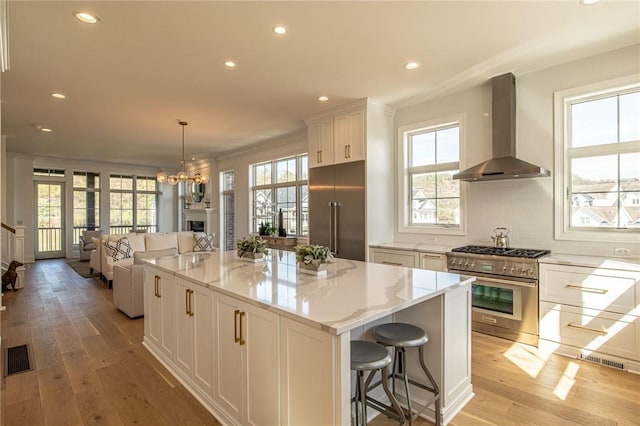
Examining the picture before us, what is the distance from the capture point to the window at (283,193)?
643 cm

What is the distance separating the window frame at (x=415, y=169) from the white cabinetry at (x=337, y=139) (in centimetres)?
66

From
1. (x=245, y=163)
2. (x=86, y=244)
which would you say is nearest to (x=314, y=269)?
(x=245, y=163)

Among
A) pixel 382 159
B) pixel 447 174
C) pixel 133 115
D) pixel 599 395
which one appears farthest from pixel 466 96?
pixel 133 115

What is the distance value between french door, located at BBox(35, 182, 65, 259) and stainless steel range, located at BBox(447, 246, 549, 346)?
10.3 m

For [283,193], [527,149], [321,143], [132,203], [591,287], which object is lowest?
[591,287]

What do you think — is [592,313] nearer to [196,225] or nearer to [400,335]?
[400,335]

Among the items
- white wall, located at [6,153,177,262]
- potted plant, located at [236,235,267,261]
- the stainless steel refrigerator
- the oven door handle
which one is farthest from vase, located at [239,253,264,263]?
white wall, located at [6,153,177,262]

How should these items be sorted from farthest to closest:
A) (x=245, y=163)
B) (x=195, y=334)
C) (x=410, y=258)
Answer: (x=245, y=163) → (x=410, y=258) → (x=195, y=334)

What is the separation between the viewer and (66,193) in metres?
9.31

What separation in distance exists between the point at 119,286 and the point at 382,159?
3.85m

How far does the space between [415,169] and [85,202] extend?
31.1 feet

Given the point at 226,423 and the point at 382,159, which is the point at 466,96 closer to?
the point at 382,159

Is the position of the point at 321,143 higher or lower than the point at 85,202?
higher

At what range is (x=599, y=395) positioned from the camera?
7.88 feet
